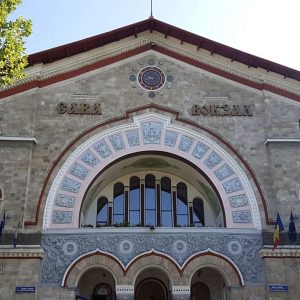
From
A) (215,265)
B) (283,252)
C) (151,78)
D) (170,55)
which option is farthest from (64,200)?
(283,252)

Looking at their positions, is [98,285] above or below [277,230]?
below

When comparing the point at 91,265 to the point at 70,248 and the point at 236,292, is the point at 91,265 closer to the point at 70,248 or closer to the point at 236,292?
the point at 70,248

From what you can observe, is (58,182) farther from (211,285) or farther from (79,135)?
(211,285)

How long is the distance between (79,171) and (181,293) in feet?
21.9

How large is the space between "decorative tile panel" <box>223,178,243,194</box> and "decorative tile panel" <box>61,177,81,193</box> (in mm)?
6308

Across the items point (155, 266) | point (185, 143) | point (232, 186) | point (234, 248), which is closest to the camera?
point (155, 266)

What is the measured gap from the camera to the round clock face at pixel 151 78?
78.1ft

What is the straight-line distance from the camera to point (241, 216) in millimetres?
21406

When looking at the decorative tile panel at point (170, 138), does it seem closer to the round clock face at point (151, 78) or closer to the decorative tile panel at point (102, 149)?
the round clock face at point (151, 78)

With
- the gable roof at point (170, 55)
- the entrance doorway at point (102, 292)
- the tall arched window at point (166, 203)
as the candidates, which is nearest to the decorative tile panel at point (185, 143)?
the tall arched window at point (166, 203)

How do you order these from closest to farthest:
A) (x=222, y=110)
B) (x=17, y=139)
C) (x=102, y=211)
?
(x=17, y=139) < (x=222, y=110) < (x=102, y=211)

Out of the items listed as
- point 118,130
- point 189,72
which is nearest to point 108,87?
point 118,130

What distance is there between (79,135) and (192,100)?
213 inches

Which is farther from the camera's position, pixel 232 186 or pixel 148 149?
pixel 148 149
